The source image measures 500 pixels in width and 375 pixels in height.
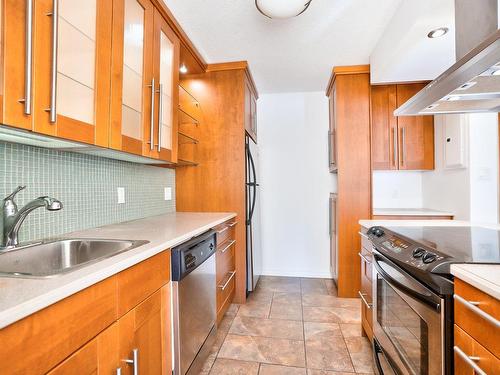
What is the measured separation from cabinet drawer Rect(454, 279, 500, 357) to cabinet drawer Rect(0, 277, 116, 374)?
109 cm

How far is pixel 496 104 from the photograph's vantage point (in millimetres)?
1324

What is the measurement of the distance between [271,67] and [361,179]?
149 centimetres

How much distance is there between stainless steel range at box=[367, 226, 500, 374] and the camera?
92 cm

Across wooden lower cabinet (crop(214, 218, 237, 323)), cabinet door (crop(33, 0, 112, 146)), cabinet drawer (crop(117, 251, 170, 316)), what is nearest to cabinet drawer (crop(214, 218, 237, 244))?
wooden lower cabinet (crop(214, 218, 237, 323))

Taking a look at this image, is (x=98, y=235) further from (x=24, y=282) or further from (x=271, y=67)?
(x=271, y=67)

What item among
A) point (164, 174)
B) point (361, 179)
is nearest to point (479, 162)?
point (361, 179)

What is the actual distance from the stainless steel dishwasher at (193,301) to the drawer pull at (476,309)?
111cm

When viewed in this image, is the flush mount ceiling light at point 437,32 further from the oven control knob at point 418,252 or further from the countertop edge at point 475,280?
the countertop edge at point 475,280

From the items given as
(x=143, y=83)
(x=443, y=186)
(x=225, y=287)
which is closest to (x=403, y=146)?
(x=443, y=186)

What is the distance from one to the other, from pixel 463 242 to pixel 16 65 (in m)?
1.83

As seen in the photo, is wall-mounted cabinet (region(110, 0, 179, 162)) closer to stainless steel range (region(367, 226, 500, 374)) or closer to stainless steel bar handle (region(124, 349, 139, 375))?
stainless steel bar handle (region(124, 349, 139, 375))

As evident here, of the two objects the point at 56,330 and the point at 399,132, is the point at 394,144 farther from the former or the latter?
the point at 56,330

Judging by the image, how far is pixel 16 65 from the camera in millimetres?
847

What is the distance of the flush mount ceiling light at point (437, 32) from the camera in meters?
1.76
